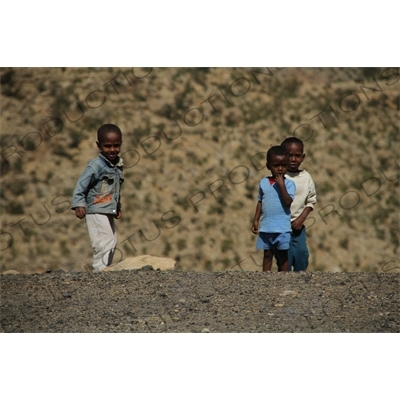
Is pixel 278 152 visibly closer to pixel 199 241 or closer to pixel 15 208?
pixel 199 241

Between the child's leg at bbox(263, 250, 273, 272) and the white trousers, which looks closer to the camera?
the white trousers

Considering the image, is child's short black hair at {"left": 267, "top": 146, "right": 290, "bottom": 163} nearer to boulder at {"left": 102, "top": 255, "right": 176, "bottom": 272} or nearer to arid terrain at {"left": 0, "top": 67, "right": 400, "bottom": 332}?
boulder at {"left": 102, "top": 255, "right": 176, "bottom": 272}

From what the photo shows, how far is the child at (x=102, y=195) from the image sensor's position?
20.1 ft

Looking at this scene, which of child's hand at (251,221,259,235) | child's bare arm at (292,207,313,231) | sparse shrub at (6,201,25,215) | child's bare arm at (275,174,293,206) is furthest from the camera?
sparse shrub at (6,201,25,215)

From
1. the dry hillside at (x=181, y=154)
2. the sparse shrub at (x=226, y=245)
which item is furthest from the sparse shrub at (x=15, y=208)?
the sparse shrub at (x=226, y=245)

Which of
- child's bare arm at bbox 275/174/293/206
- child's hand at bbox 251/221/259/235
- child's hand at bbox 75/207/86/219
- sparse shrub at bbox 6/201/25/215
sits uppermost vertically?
child's bare arm at bbox 275/174/293/206

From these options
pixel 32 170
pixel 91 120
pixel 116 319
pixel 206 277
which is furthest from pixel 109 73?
pixel 116 319

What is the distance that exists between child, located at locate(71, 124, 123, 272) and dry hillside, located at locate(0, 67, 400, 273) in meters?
2.98

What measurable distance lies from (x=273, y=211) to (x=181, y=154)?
327cm

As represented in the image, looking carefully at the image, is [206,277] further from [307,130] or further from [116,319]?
[307,130]

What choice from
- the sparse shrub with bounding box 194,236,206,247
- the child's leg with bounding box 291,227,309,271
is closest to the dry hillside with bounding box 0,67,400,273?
the sparse shrub with bounding box 194,236,206,247

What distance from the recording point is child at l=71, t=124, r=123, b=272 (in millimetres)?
6121

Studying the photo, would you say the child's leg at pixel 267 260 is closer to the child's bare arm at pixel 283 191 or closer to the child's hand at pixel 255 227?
the child's hand at pixel 255 227

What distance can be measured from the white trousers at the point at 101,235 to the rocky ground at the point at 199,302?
449 mm
